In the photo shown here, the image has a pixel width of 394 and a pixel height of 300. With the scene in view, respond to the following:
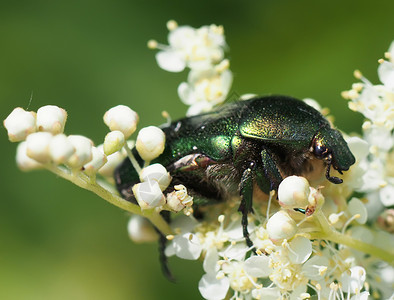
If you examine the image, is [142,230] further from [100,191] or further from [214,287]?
[100,191]

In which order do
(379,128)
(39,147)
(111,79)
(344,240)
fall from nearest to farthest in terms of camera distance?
1. (39,147)
2. (344,240)
3. (379,128)
4. (111,79)

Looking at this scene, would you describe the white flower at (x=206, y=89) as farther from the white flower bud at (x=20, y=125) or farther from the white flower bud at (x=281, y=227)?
the white flower bud at (x=20, y=125)

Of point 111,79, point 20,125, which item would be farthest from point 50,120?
point 111,79

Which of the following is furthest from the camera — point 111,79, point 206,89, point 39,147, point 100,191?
point 111,79

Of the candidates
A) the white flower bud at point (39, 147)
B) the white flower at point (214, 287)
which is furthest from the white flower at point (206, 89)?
the white flower bud at point (39, 147)

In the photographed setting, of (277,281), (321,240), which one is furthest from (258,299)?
(321,240)

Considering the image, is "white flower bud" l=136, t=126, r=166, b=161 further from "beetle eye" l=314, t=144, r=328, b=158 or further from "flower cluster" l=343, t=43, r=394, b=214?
"flower cluster" l=343, t=43, r=394, b=214
